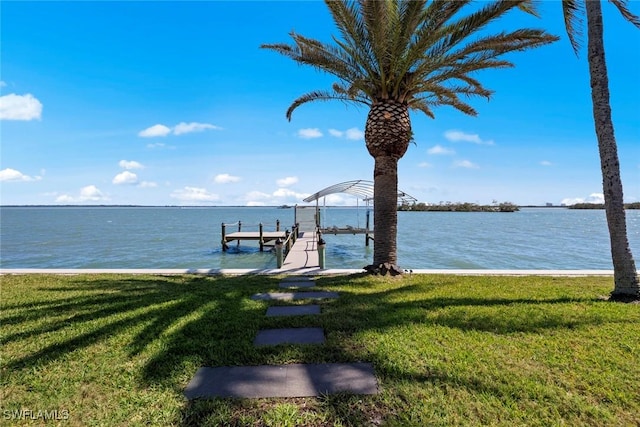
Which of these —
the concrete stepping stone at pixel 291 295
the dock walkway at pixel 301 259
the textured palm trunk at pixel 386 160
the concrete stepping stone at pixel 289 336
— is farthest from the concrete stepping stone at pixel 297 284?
the concrete stepping stone at pixel 289 336

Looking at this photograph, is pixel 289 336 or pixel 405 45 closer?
pixel 289 336

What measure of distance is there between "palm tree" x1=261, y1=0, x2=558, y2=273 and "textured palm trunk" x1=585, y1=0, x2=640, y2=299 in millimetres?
1649

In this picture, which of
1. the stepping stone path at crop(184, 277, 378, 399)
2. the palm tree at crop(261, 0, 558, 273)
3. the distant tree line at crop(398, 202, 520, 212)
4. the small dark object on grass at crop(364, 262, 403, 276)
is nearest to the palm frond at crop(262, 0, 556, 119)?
the palm tree at crop(261, 0, 558, 273)

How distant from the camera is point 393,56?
7.97 meters

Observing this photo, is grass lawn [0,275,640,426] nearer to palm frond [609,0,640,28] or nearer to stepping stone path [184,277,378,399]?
stepping stone path [184,277,378,399]

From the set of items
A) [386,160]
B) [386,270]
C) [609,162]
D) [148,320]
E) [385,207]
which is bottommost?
[148,320]

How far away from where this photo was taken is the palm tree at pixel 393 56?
298 inches

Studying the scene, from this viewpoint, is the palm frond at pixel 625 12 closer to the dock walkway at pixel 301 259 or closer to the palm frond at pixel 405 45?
the palm frond at pixel 405 45

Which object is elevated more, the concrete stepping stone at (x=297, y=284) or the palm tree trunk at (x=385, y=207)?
the palm tree trunk at (x=385, y=207)

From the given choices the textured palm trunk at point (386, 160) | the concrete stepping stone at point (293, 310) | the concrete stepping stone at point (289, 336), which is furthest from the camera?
the textured palm trunk at point (386, 160)

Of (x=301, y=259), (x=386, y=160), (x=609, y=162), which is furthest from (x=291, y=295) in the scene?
(x=609, y=162)

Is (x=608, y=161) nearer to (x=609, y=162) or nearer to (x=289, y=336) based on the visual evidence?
(x=609, y=162)

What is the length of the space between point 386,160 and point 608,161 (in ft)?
14.7

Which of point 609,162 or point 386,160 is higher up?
point 386,160
